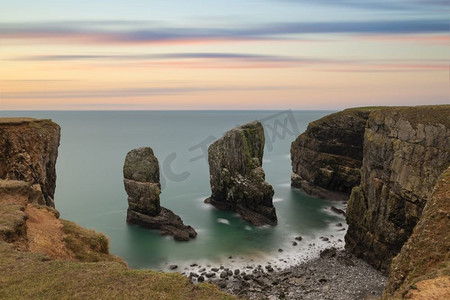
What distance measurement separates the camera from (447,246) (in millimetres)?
20266

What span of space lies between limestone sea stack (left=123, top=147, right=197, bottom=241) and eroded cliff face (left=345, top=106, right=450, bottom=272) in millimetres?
27841

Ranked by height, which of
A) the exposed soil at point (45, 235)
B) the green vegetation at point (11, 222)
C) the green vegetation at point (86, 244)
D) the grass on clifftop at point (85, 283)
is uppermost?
the green vegetation at point (11, 222)

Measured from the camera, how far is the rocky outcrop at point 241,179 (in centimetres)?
7112

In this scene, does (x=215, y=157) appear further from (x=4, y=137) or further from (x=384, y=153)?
(x=4, y=137)

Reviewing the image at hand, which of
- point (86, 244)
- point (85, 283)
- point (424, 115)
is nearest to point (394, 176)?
point (424, 115)

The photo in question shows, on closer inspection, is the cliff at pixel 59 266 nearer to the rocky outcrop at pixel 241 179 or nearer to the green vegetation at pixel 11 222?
the green vegetation at pixel 11 222

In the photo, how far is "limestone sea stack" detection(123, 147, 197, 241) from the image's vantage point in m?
64.9

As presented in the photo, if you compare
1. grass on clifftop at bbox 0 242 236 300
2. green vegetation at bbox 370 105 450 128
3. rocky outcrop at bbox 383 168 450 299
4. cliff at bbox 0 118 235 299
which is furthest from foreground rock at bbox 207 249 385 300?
grass on clifftop at bbox 0 242 236 300

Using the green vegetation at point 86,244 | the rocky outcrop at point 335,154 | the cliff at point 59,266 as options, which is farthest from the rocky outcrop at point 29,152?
the rocky outcrop at point 335,154

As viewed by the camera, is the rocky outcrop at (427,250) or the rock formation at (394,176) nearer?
the rocky outcrop at (427,250)

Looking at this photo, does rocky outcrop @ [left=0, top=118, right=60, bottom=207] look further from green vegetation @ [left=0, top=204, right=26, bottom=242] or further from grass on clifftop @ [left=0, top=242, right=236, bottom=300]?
grass on clifftop @ [left=0, top=242, right=236, bottom=300]

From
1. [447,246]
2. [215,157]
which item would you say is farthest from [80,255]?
[215,157]

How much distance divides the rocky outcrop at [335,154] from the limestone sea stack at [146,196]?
41.2 meters

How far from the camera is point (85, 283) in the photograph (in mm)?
17719
